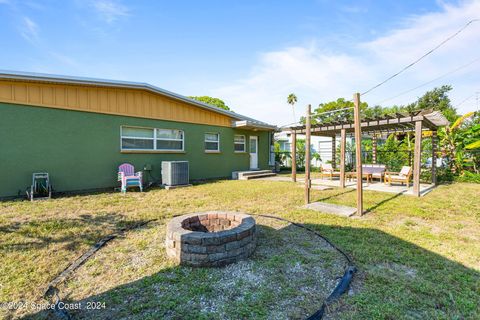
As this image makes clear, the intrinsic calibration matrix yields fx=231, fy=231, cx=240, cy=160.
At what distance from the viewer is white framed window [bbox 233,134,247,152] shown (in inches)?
518

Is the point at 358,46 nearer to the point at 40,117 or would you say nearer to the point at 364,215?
the point at 364,215

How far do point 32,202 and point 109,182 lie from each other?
2.38 meters

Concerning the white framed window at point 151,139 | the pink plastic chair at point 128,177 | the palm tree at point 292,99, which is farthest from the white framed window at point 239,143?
the palm tree at point 292,99

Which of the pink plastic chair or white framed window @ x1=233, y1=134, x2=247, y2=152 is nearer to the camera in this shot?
the pink plastic chair

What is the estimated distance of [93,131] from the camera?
7930 millimetres

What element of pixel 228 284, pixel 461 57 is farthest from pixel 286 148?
pixel 228 284

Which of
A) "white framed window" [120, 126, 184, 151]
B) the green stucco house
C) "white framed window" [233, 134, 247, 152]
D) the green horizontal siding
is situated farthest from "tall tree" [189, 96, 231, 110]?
the green horizontal siding

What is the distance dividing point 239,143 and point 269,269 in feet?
35.7

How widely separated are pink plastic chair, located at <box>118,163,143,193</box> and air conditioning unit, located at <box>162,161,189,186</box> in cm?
103

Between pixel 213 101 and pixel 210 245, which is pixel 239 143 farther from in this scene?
pixel 213 101

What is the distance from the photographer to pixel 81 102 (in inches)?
299

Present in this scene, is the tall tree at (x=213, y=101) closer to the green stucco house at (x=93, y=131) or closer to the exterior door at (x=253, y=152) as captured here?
the exterior door at (x=253, y=152)

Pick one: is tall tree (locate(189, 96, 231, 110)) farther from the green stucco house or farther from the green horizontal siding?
the green horizontal siding

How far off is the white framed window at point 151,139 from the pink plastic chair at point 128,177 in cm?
81
